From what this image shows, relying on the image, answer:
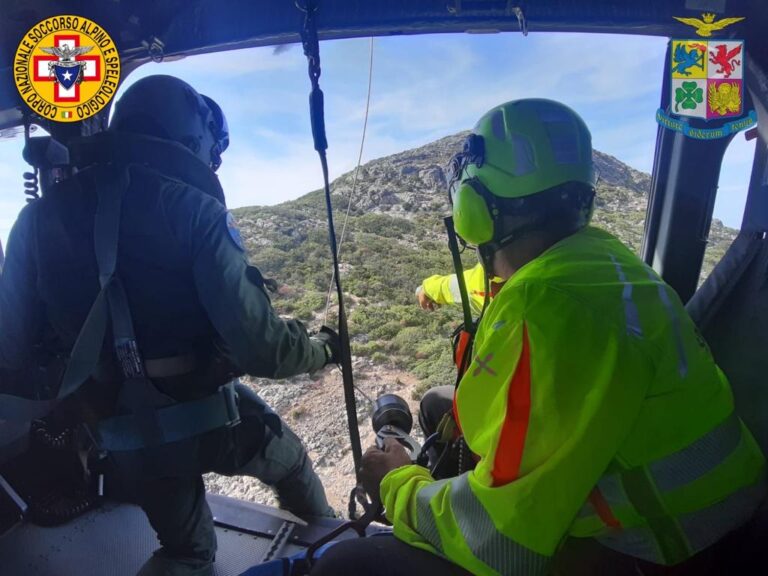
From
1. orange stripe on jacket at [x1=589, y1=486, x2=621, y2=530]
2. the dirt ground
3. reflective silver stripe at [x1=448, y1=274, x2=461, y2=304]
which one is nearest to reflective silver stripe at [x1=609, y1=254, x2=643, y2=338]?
orange stripe on jacket at [x1=589, y1=486, x2=621, y2=530]

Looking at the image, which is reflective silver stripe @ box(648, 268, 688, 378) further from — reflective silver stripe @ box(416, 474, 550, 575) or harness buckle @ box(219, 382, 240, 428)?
harness buckle @ box(219, 382, 240, 428)

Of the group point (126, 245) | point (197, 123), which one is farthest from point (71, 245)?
point (197, 123)

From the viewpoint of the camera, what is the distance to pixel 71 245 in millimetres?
1752

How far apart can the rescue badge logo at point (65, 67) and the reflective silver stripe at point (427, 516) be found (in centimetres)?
241

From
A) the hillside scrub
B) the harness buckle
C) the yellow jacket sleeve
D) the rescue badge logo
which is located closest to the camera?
the harness buckle

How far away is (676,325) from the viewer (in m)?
1.16

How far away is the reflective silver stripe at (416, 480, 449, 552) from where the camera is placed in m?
1.23

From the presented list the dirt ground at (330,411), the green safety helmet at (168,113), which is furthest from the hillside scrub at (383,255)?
the green safety helmet at (168,113)

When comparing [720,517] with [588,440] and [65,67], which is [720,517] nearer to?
[588,440]

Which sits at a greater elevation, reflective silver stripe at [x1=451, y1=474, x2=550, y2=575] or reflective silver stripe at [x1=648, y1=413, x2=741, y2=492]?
reflective silver stripe at [x1=648, y1=413, x2=741, y2=492]

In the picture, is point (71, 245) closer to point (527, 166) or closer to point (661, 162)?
point (527, 166)

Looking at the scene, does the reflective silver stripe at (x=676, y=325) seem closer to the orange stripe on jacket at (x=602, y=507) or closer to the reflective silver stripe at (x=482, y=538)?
the orange stripe on jacket at (x=602, y=507)

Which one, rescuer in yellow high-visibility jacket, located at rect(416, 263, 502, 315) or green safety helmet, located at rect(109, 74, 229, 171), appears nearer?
green safety helmet, located at rect(109, 74, 229, 171)

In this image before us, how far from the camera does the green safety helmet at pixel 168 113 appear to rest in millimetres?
1936
